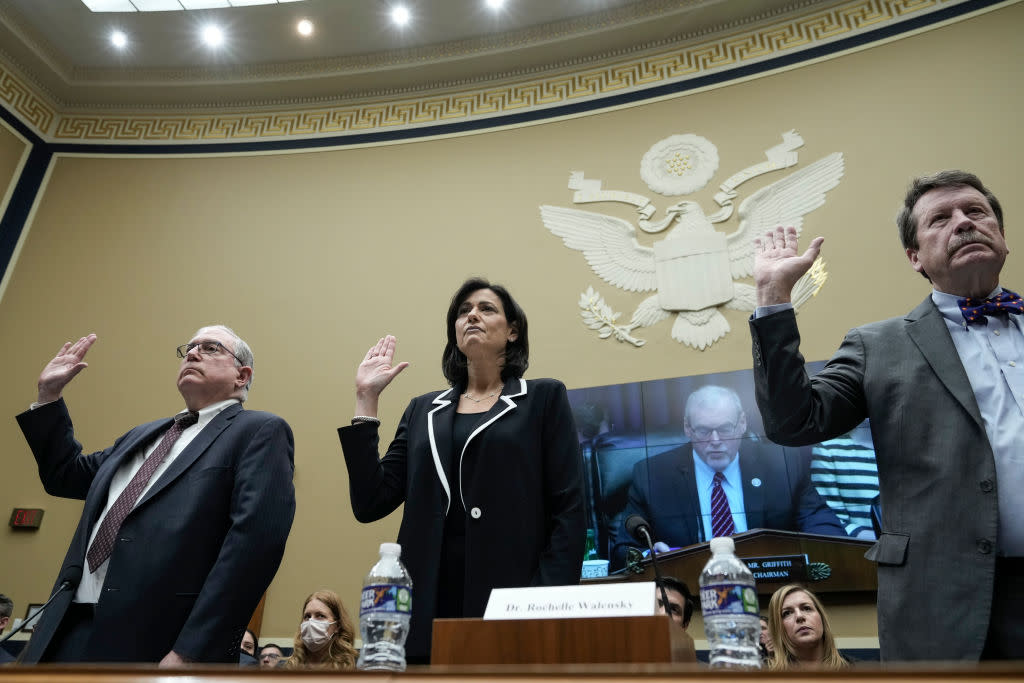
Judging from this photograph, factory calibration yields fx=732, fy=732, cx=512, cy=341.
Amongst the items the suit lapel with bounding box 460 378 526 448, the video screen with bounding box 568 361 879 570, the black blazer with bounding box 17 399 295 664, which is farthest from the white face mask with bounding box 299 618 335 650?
the suit lapel with bounding box 460 378 526 448

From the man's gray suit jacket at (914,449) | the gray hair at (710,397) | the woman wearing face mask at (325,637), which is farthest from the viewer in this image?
the gray hair at (710,397)

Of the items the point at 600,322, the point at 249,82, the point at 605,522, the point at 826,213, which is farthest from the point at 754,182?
the point at 249,82

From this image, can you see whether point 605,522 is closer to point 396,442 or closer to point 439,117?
point 396,442

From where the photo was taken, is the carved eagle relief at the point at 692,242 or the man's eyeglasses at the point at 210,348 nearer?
the man's eyeglasses at the point at 210,348

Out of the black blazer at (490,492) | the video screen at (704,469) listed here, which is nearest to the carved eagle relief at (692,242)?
the video screen at (704,469)

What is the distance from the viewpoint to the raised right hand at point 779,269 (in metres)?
1.32

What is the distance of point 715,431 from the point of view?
3863mm

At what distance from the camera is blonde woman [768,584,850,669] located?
8.55 ft

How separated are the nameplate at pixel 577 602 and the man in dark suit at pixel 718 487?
2.84 m

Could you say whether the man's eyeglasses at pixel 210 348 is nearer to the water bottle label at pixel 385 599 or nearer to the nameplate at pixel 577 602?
the water bottle label at pixel 385 599

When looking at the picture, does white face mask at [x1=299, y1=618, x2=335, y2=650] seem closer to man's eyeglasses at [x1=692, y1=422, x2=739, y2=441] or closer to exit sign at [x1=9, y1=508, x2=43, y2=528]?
man's eyeglasses at [x1=692, y1=422, x2=739, y2=441]

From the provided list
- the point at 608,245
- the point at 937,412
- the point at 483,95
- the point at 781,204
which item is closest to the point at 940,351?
the point at 937,412

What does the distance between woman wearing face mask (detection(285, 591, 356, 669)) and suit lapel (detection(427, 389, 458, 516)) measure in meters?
1.68

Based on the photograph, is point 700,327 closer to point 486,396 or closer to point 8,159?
point 486,396
